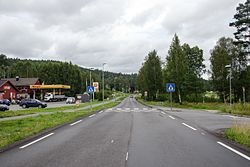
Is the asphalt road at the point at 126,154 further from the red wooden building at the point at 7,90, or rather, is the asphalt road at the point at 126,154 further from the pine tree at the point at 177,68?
the red wooden building at the point at 7,90

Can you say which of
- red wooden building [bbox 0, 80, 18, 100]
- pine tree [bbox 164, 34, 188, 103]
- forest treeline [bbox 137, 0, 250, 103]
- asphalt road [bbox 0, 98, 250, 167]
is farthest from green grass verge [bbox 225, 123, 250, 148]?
red wooden building [bbox 0, 80, 18, 100]

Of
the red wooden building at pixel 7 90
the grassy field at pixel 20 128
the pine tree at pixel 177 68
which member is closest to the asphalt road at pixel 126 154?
the grassy field at pixel 20 128

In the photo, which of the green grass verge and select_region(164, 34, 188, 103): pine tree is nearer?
the green grass verge

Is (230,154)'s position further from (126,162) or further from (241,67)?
(241,67)

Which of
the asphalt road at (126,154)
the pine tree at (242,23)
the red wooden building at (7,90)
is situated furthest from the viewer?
the red wooden building at (7,90)

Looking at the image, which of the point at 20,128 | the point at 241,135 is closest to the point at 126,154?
the point at 241,135

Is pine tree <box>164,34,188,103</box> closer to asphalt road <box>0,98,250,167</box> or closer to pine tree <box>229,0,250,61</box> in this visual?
pine tree <box>229,0,250,61</box>

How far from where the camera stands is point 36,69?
129500mm

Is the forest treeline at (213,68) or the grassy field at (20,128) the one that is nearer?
the grassy field at (20,128)

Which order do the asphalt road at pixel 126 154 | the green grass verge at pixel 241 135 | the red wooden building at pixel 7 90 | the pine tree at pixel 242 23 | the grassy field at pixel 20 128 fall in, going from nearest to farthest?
the asphalt road at pixel 126 154 → the green grass verge at pixel 241 135 → the grassy field at pixel 20 128 → the pine tree at pixel 242 23 → the red wooden building at pixel 7 90

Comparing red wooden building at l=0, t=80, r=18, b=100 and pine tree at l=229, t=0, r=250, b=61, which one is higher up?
pine tree at l=229, t=0, r=250, b=61

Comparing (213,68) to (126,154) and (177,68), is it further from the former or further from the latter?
(126,154)

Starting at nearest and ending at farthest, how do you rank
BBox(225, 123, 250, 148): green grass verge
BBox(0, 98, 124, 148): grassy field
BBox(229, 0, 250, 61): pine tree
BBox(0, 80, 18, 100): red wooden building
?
BBox(225, 123, 250, 148): green grass verge → BBox(0, 98, 124, 148): grassy field → BBox(229, 0, 250, 61): pine tree → BBox(0, 80, 18, 100): red wooden building

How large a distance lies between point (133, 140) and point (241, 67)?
55.2m
